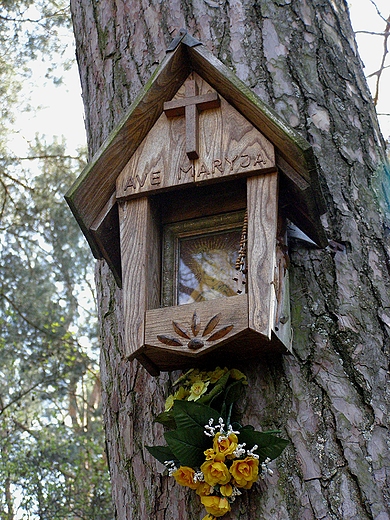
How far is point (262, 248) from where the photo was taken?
1495 mm

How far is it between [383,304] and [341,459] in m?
0.43

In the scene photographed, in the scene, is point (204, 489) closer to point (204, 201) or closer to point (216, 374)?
point (216, 374)

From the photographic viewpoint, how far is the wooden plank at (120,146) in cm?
170

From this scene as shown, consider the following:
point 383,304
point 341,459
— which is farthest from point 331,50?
point 341,459

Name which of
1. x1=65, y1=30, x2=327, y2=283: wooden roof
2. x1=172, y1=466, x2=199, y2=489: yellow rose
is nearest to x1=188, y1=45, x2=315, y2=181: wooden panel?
x1=65, y1=30, x2=327, y2=283: wooden roof

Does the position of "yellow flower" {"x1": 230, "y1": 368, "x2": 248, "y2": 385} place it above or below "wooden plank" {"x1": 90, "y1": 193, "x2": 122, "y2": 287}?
below

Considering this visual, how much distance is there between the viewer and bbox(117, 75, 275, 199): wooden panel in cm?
161

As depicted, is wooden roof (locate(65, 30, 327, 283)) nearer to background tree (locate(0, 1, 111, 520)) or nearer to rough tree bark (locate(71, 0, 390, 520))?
rough tree bark (locate(71, 0, 390, 520))

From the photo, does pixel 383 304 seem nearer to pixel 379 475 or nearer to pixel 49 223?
pixel 379 475

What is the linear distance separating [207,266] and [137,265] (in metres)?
0.17

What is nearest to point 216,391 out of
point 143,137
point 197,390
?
point 197,390

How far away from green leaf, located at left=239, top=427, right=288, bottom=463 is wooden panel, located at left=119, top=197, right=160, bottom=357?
0.30 m

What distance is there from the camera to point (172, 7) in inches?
89.4

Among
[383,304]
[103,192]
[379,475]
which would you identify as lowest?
[379,475]
